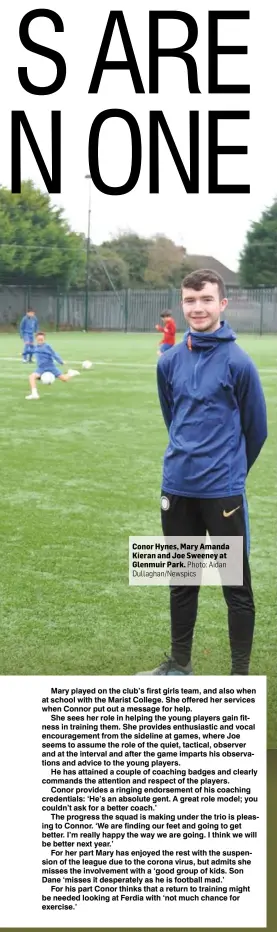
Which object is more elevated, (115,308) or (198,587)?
(115,308)

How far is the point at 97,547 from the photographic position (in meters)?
3.79

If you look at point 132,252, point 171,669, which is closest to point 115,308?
point 132,252

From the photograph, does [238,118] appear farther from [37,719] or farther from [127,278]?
[37,719]

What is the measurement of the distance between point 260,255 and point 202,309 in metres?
0.45

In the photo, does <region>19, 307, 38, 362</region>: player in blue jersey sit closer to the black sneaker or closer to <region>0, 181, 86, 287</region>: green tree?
<region>0, 181, 86, 287</region>: green tree

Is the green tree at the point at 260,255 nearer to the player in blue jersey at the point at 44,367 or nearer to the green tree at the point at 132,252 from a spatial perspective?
the green tree at the point at 132,252

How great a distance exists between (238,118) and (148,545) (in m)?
1.08

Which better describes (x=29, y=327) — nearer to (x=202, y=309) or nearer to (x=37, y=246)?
(x=37, y=246)

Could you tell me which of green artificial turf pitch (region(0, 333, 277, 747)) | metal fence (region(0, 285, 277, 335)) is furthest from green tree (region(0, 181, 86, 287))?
green artificial turf pitch (region(0, 333, 277, 747))

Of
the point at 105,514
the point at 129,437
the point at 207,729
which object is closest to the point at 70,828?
the point at 207,729

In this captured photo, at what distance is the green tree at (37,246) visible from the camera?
2854 millimetres

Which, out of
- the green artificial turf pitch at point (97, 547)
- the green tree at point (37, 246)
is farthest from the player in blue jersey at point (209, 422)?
the green tree at point (37, 246)

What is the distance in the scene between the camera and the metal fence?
8.96 ft

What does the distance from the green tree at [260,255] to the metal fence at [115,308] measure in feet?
0.11
